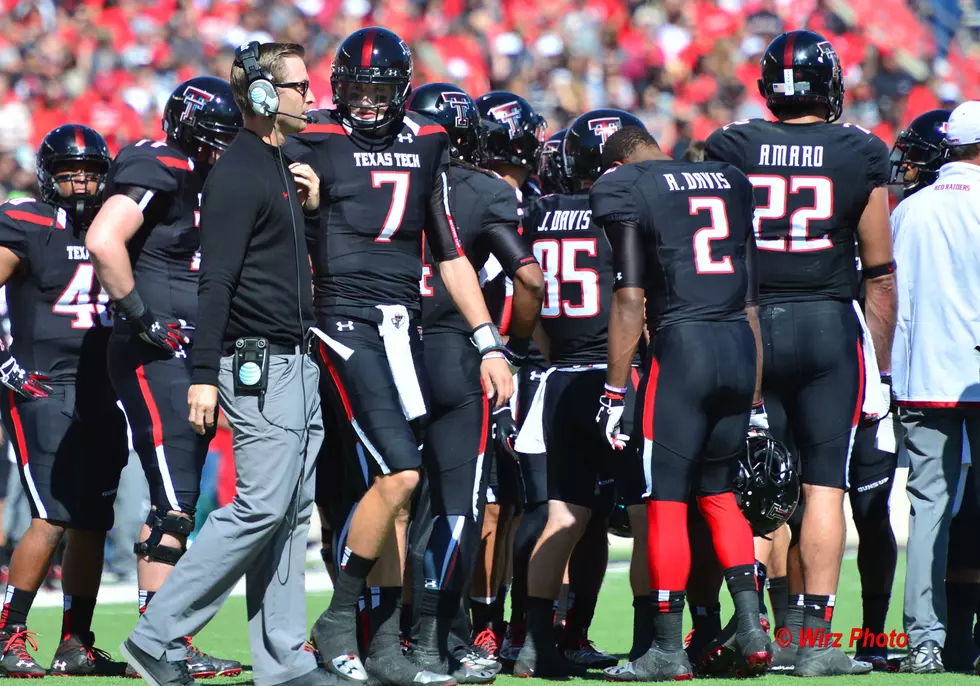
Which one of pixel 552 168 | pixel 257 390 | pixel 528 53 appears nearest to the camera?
pixel 257 390

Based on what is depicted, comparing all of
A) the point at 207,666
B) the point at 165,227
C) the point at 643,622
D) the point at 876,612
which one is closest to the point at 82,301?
the point at 165,227

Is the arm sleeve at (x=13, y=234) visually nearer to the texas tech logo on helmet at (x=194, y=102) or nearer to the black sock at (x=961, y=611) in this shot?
the texas tech logo on helmet at (x=194, y=102)

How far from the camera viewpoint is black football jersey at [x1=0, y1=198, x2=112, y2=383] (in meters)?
6.05

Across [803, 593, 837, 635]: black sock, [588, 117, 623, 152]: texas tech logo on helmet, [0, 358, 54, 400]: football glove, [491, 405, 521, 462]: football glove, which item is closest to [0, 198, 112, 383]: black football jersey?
[0, 358, 54, 400]: football glove

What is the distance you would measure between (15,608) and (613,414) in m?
2.63

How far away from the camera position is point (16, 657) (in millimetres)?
5641

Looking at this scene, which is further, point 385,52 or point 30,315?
point 30,315

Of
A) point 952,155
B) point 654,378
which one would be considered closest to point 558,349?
point 654,378

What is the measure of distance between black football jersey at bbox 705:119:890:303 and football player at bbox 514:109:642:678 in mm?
705

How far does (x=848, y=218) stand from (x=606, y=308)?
41.5 inches

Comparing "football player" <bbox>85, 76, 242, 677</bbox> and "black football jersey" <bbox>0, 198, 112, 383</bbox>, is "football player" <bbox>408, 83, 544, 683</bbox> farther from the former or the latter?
"black football jersey" <bbox>0, 198, 112, 383</bbox>

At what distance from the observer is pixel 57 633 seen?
716cm

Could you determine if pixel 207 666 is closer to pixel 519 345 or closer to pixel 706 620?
pixel 519 345

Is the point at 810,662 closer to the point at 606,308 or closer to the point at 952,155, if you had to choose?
the point at 606,308
